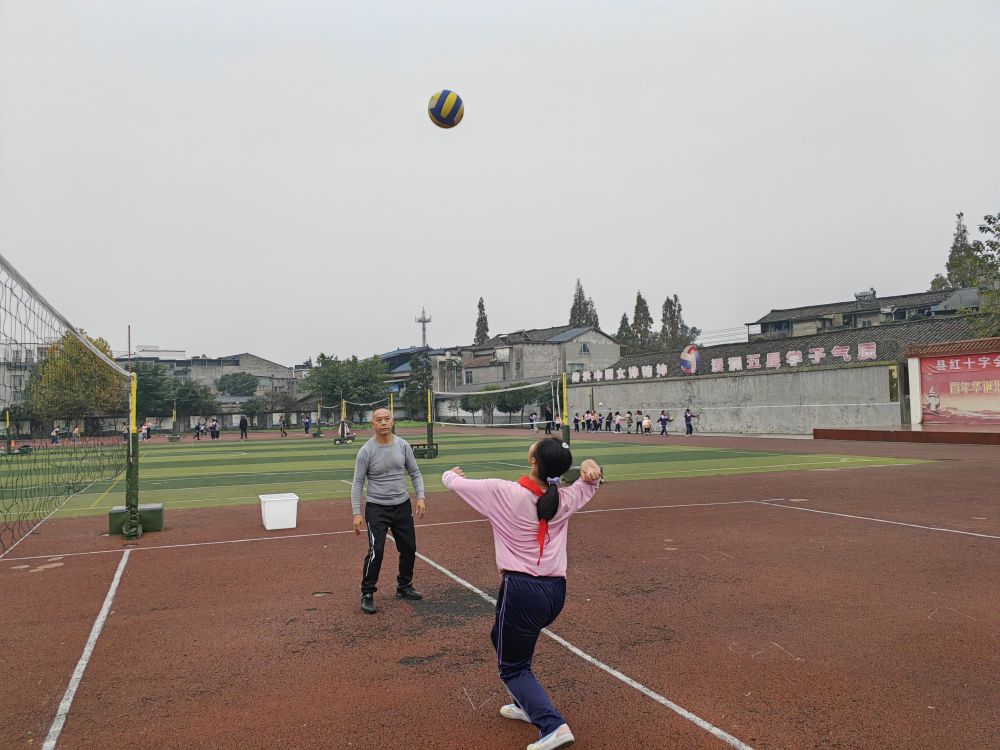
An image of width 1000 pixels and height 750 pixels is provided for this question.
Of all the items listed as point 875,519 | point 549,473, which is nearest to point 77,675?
point 549,473

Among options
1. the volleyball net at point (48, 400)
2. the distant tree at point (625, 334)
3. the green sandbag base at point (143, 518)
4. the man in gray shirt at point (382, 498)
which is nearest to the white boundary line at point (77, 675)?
the man in gray shirt at point (382, 498)

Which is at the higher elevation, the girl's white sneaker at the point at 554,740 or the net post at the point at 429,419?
the net post at the point at 429,419

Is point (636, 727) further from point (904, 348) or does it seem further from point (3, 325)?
point (904, 348)

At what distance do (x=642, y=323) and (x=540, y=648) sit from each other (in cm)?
8601

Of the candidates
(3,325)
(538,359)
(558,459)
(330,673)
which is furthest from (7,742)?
(538,359)

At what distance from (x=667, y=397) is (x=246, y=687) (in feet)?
161

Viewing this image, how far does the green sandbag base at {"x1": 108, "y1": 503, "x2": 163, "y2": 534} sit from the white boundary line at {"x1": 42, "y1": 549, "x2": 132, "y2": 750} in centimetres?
Answer: 357

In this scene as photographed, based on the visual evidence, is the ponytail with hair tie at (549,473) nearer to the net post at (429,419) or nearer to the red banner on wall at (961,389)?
the net post at (429,419)

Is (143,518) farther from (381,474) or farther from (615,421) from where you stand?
(615,421)

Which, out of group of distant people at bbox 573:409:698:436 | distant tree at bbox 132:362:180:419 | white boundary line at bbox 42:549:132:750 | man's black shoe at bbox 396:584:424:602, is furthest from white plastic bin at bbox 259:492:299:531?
distant tree at bbox 132:362:180:419

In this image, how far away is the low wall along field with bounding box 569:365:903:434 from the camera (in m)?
38.8

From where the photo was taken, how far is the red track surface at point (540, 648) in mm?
4660

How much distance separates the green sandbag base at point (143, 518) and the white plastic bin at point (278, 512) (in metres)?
1.86

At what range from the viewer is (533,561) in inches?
171
